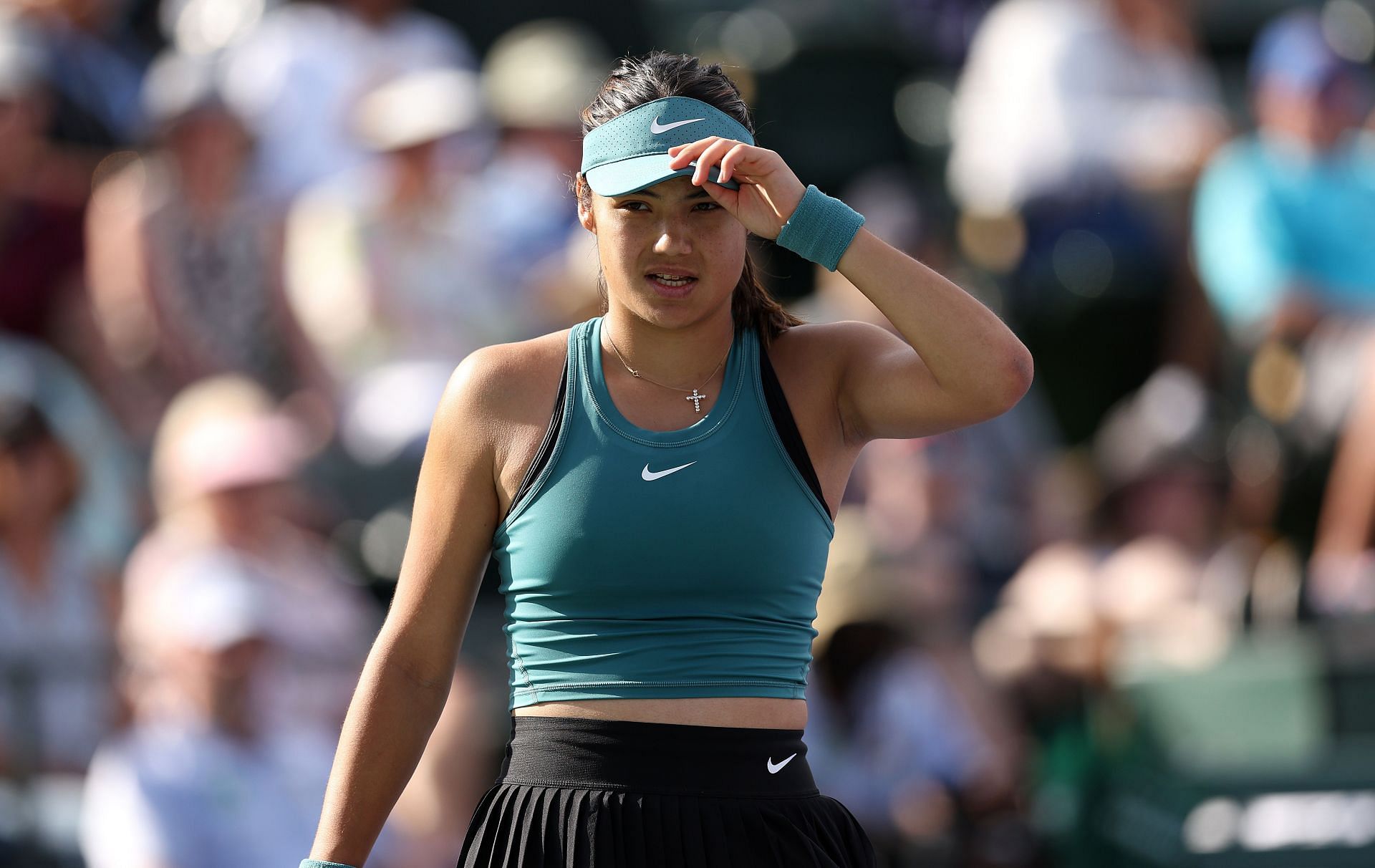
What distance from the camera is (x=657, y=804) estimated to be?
2418 mm

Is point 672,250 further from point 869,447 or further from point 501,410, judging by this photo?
point 869,447

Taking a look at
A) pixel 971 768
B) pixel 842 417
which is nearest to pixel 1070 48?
pixel 971 768

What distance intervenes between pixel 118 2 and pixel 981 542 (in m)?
3.88

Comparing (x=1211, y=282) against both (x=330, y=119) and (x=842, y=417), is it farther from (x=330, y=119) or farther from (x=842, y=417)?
(x=842, y=417)

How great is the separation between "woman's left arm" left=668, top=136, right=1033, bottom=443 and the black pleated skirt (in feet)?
1.67

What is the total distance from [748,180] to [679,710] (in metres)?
0.71

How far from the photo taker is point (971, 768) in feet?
18.5

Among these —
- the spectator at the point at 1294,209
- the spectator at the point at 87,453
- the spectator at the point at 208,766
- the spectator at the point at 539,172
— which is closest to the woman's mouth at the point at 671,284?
the spectator at the point at 208,766

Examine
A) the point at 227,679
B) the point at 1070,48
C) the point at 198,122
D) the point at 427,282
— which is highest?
the point at 1070,48

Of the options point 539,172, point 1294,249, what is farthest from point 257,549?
point 1294,249

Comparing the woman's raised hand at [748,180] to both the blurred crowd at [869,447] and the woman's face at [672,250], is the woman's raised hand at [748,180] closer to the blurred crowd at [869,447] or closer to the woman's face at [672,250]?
the woman's face at [672,250]

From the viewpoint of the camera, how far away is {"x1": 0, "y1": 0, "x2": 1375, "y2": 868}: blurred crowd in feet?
16.4

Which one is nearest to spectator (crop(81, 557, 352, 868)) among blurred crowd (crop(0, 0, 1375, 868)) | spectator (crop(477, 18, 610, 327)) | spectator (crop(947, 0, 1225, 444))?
blurred crowd (crop(0, 0, 1375, 868))

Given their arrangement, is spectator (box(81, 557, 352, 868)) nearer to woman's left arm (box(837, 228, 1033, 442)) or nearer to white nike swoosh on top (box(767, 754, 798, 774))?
white nike swoosh on top (box(767, 754, 798, 774))
